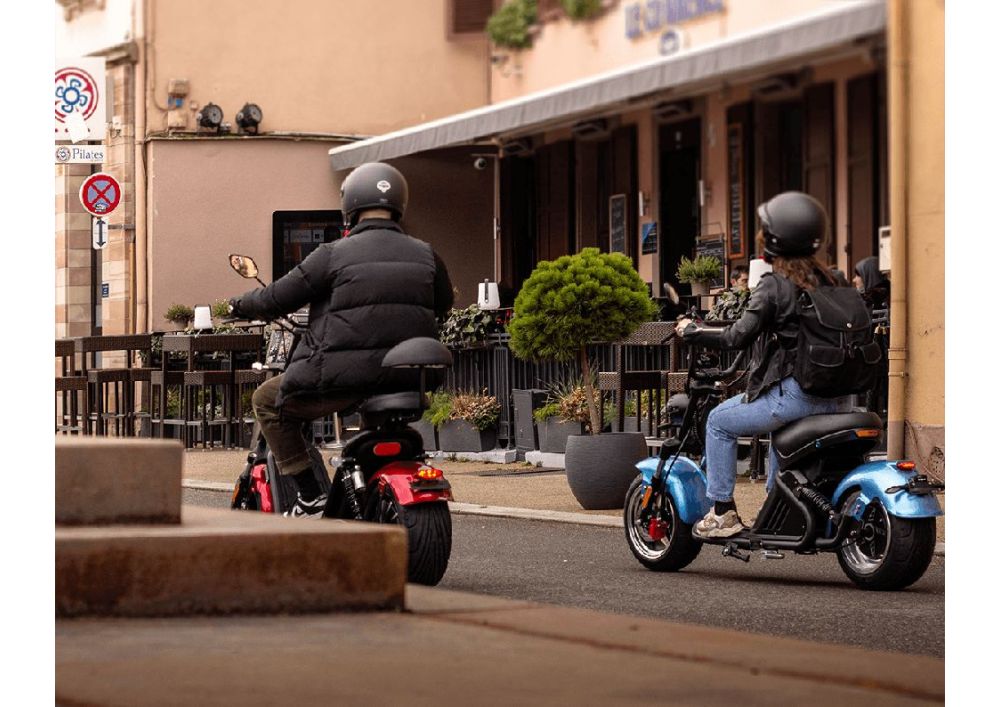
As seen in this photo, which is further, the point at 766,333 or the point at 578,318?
the point at 578,318

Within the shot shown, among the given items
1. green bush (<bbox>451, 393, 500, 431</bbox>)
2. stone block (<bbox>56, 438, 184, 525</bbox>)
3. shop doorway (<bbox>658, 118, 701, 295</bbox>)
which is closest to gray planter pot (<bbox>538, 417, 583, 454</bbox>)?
green bush (<bbox>451, 393, 500, 431</bbox>)

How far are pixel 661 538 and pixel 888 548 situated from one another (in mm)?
994

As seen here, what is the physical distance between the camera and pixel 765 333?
6.25 metres

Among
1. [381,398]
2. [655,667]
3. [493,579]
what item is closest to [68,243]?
[381,398]

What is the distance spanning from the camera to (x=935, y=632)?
200 inches

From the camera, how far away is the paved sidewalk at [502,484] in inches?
289

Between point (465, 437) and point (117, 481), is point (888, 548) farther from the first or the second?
point (465, 437)

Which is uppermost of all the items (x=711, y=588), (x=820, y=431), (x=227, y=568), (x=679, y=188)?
(x=679, y=188)

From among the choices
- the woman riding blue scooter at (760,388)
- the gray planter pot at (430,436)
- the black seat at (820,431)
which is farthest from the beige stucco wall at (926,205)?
the gray planter pot at (430,436)

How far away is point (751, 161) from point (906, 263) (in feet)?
1.31

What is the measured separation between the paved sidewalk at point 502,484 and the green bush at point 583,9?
368cm

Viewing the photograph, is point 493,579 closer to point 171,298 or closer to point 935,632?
point 935,632

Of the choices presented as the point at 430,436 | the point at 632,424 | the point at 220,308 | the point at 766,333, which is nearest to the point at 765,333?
the point at 766,333
